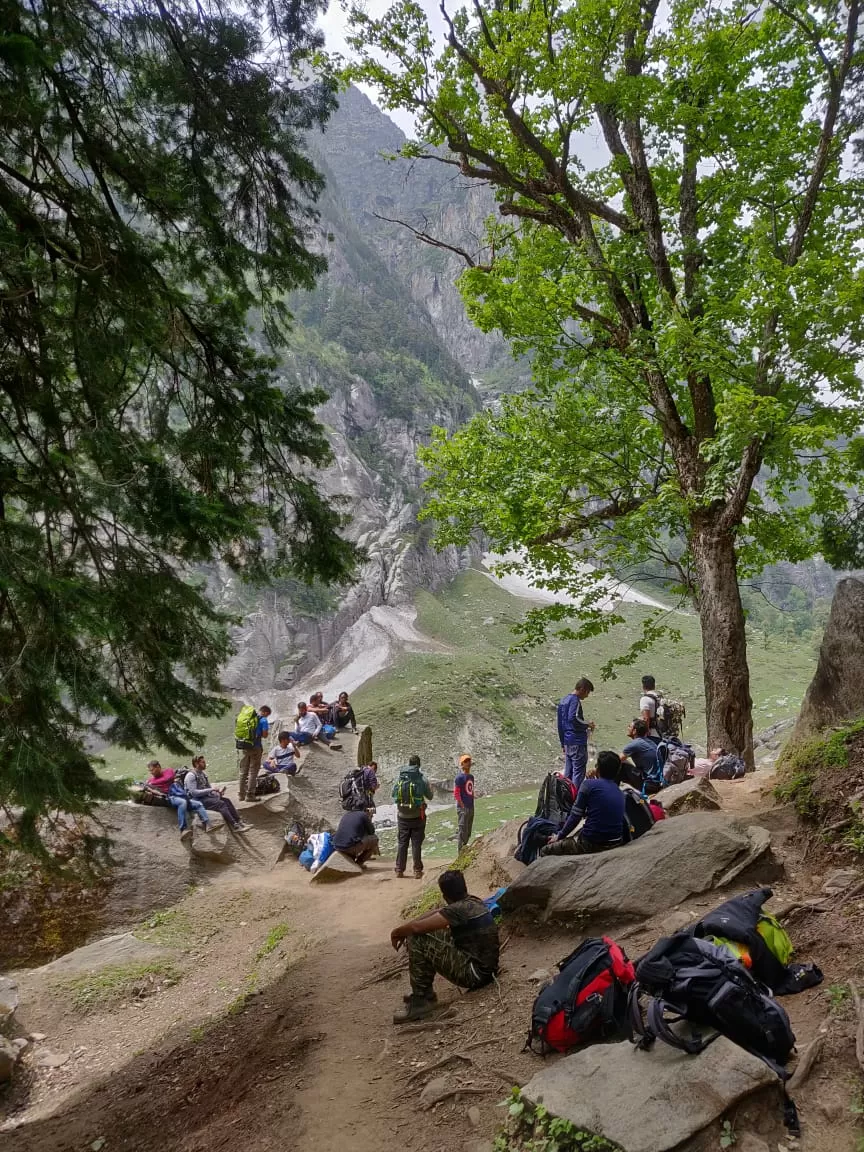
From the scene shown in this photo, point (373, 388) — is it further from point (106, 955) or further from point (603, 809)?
point (603, 809)

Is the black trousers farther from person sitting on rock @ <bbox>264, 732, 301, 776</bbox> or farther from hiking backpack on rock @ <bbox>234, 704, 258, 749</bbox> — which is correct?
person sitting on rock @ <bbox>264, 732, 301, 776</bbox>

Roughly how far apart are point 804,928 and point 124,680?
498 cm

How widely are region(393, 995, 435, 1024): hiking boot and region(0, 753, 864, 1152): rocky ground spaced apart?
9 cm

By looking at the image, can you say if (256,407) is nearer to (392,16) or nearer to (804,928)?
(804,928)

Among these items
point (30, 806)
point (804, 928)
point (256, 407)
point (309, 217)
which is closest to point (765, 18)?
point (309, 217)

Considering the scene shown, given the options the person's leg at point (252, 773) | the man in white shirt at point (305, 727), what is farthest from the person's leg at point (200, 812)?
the man in white shirt at point (305, 727)

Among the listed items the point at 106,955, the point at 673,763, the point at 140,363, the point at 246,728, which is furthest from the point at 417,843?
the point at 140,363

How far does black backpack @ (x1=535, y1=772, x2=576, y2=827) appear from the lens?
7383mm

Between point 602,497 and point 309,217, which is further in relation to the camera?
point 602,497

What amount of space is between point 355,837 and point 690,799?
6026mm

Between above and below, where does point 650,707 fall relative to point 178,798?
above

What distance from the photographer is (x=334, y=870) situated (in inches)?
417

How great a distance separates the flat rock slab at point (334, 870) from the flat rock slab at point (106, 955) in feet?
8.49

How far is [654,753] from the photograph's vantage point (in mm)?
8758
